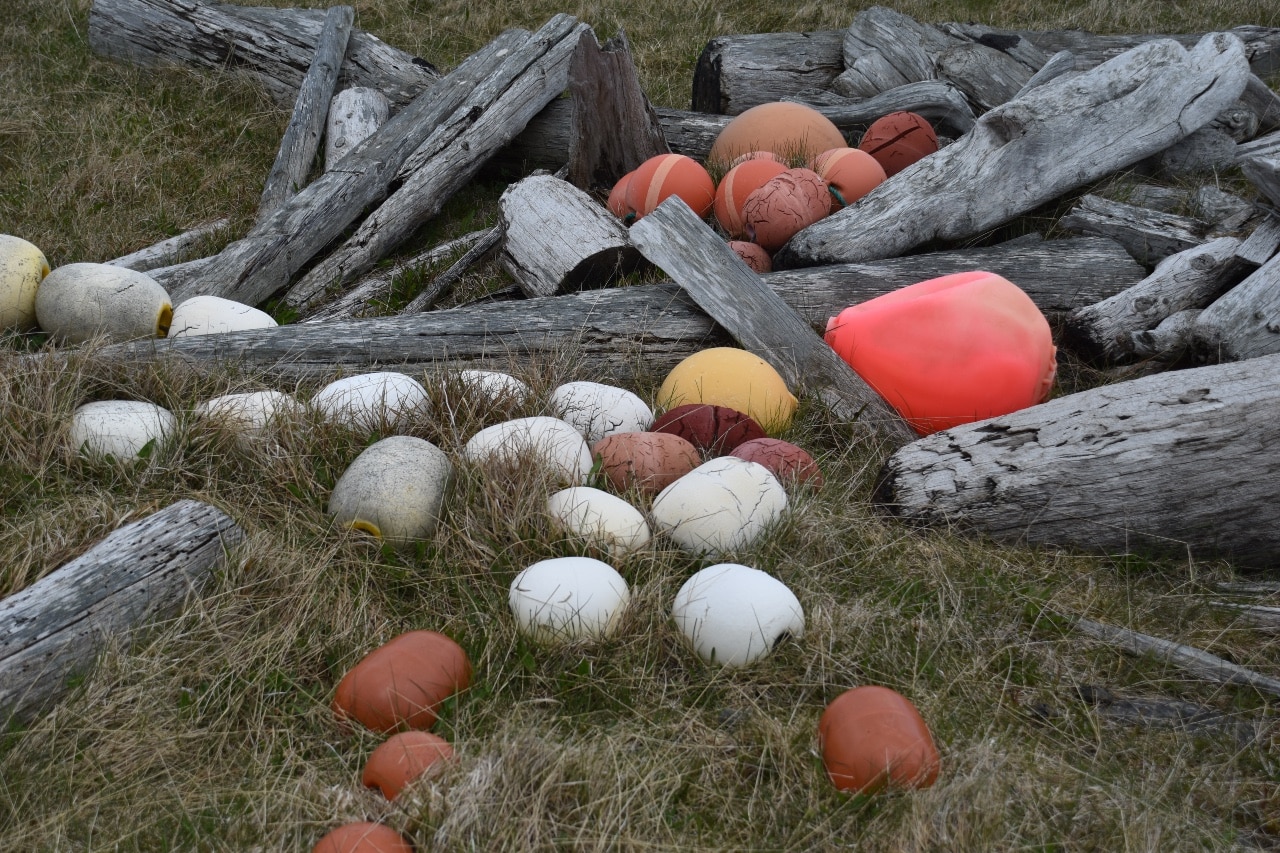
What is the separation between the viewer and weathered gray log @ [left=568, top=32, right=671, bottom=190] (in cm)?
631

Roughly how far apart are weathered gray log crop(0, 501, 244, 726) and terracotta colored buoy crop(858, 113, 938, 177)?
4706 mm

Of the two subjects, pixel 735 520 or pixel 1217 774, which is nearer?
pixel 1217 774

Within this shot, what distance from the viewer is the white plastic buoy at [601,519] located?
3484 mm

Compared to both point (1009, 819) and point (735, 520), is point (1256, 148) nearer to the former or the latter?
point (735, 520)

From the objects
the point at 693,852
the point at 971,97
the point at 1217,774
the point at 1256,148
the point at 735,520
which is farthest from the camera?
the point at 971,97

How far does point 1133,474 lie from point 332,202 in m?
4.49

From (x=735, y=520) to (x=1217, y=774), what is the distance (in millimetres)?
1521

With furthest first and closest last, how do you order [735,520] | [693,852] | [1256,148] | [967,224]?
[1256,148] < [967,224] < [735,520] < [693,852]

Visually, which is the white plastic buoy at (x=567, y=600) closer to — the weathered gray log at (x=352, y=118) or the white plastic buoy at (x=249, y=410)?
the white plastic buoy at (x=249, y=410)

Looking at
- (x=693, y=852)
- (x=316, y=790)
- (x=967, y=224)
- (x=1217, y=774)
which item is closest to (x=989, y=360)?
(x=967, y=224)

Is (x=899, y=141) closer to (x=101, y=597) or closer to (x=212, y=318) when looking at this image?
(x=212, y=318)

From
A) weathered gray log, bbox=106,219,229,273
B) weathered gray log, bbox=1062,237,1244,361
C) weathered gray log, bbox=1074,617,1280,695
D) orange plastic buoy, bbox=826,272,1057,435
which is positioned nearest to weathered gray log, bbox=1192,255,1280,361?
weathered gray log, bbox=1062,237,1244,361

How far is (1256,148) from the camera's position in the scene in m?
6.58

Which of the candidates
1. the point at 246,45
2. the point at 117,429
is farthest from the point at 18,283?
the point at 246,45
